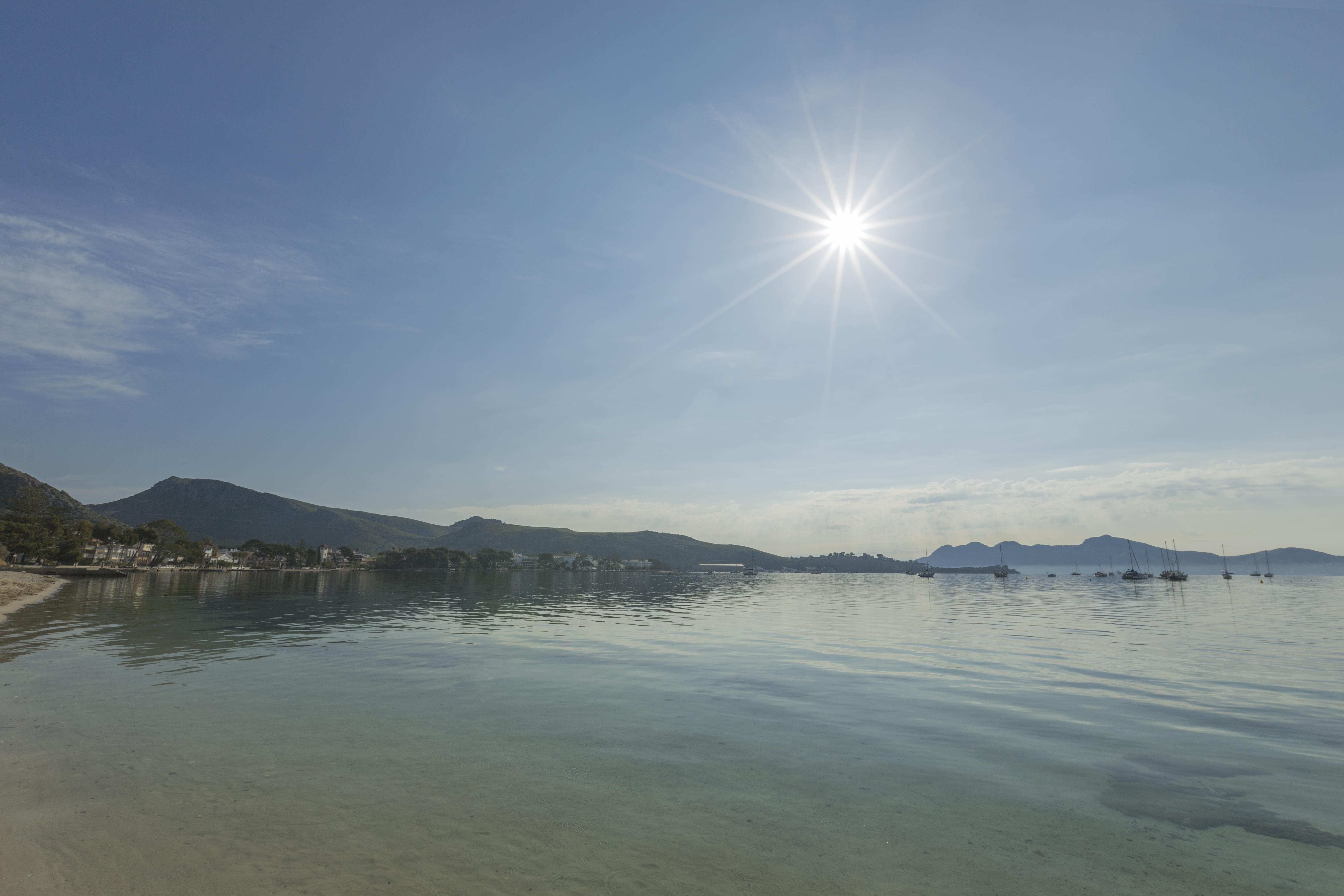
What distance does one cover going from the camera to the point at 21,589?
69.4 metres

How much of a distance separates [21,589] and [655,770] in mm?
96000

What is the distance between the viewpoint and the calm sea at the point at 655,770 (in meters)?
8.54

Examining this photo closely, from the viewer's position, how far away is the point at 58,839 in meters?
9.03

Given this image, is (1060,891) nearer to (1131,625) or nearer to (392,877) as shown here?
(392,877)

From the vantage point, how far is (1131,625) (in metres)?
53.7

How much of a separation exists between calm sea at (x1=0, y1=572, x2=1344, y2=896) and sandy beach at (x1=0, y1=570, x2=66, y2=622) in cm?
3253

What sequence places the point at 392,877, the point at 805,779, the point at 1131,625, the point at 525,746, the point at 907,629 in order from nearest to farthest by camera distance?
the point at 392,877 → the point at 805,779 → the point at 525,746 → the point at 907,629 → the point at 1131,625

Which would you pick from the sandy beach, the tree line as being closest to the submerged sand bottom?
the sandy beach

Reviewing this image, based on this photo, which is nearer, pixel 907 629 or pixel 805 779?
pixel 805 779

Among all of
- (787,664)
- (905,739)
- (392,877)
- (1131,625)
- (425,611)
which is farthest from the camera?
(425,611)

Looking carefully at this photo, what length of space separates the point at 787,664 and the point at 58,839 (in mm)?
25671

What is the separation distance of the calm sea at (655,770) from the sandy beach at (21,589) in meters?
32.5

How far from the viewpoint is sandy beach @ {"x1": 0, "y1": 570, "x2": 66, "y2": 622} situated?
53.6m

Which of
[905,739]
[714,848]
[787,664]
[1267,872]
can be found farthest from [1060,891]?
[787,664]
